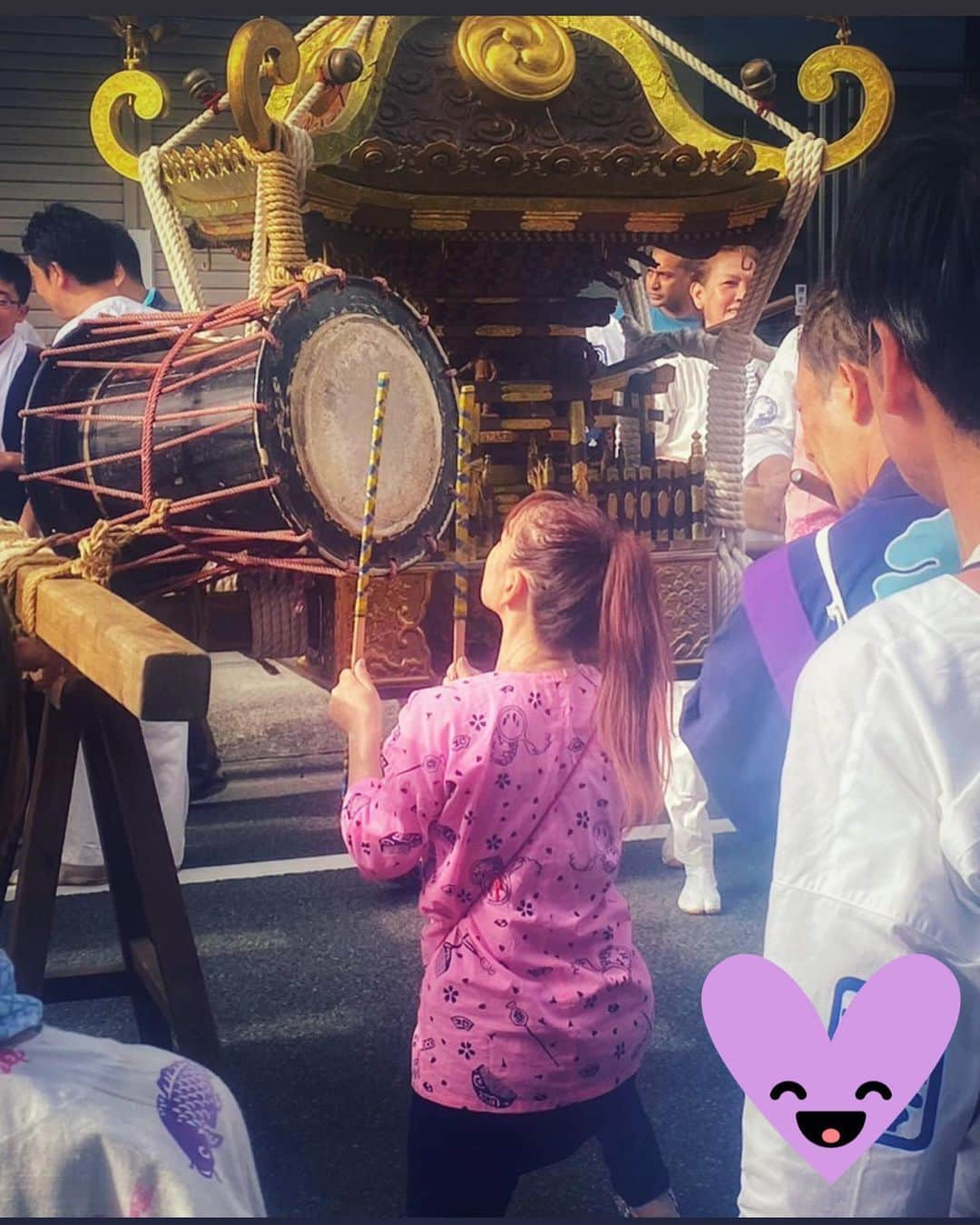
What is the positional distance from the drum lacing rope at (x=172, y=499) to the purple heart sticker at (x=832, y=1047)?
1.92 ft

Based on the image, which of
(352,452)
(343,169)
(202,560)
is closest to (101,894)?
(202,560)

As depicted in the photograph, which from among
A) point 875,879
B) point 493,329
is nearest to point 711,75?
point 493,329

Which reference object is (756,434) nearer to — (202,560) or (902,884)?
(202,560)

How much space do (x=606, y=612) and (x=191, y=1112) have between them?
601 mm

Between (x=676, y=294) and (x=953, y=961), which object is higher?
Result: (x=676, y=294)

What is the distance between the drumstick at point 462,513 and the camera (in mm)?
1306

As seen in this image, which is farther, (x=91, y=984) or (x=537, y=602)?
(x=91, y=984)

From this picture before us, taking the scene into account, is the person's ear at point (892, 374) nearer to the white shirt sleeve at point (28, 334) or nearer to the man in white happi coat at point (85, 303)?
the man in white happi coat at point (85, 303)

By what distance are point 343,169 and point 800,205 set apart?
1.49 feet

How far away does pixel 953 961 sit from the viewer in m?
0.72

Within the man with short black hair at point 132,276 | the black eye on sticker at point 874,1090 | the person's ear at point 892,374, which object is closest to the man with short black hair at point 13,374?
the man with short black hair at point 132,276

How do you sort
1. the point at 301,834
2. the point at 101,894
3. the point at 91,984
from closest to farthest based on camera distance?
the point at 91,984 → the point at 301,834 → the point at 101,894

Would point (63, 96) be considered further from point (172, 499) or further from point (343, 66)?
point (172, 499)

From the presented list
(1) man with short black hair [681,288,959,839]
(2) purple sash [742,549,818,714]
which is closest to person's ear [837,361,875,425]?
(1) man with short black hair [681,288,959,839]
